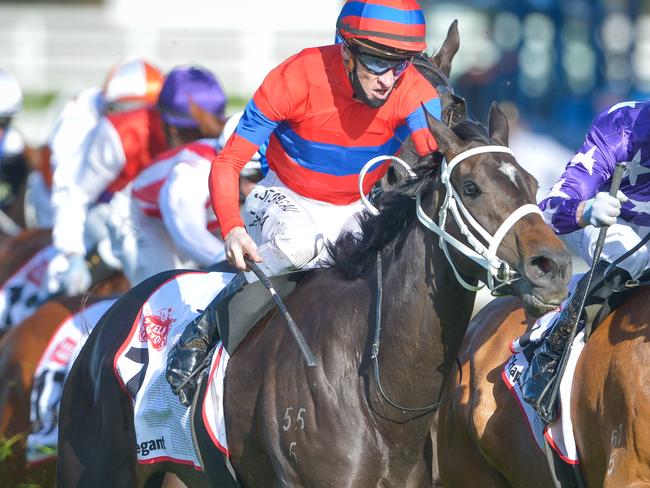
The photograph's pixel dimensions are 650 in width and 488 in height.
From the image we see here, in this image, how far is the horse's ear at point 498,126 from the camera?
13.6ft

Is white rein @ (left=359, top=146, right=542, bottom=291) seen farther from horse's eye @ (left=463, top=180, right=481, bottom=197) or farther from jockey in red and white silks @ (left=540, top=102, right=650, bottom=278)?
jockey in red and white silks @ (left=540, top=102, right=650, bottom=278)

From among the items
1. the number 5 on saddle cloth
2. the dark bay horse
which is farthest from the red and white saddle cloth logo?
the dark bay horse

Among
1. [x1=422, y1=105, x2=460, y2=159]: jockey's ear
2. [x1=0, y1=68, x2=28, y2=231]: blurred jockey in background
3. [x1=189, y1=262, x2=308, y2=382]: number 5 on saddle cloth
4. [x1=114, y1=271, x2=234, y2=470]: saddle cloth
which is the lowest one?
[x1=0, y1=68, x2=28, y2=231]: blurred jockey in background

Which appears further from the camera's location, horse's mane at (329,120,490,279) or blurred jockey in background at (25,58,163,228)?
blurred jockey in background at (25,58,163,228)

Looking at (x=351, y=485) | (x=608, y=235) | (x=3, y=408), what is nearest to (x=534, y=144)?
(x=3, y=408)

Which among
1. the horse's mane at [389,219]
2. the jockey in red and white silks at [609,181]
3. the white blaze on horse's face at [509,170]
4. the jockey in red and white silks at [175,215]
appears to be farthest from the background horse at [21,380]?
the white blaze on horse's face at [509,170]

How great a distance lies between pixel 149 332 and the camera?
5.19 metres

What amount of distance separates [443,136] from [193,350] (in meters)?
1.42

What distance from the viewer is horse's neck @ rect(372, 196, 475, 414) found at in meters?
4.14

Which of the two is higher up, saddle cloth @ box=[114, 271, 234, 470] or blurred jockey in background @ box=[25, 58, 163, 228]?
saddle cloth @ box=[114, 271, 234, 470]

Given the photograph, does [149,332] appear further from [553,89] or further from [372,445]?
[553,89]

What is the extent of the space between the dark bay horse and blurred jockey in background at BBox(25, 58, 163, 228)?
459 centimetres

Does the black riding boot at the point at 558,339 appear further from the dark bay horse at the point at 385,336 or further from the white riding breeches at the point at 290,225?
the white riding breeches at the point at 290,225

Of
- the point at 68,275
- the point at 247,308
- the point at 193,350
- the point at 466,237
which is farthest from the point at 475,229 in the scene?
the point at 68,275
